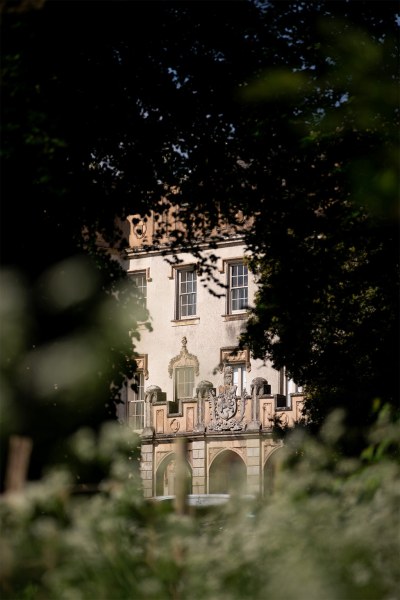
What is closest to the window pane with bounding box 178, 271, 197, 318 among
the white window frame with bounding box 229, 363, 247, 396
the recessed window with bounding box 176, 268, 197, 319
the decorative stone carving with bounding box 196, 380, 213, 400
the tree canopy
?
the recessed window with bounding box 176, 268, 197, 319

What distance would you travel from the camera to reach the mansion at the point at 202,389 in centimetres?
4297

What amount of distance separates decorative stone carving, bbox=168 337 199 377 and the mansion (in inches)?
1.7

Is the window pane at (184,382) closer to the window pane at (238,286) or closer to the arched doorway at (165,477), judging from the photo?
the arched doorway at (165,477)

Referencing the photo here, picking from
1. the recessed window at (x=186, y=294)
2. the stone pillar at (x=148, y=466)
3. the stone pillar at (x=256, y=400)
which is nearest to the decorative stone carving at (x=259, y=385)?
the stone pillar at (x=256, y=400)

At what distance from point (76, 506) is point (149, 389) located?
134 feet

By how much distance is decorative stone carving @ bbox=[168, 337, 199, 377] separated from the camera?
157ft

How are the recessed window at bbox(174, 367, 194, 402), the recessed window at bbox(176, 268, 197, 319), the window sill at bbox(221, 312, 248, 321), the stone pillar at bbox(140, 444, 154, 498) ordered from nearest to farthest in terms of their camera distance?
the stone pillar at bbox(140, 444, 154, 498) < the window sill at bbox(221, 312, 248, 321) < the recessed window at bbox(174, 367, 194, 402) < the recessed window at bbox(176, 268, 197, 319)

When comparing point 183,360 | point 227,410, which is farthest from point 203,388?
point 183,360

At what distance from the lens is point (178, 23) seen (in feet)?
54.3

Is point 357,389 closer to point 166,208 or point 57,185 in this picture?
point 166,208

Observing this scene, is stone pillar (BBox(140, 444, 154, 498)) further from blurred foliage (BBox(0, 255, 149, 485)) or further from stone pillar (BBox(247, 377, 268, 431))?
blurred foliage (BBox(0, 255, 149, 485))

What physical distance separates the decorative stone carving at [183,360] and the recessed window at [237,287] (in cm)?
260

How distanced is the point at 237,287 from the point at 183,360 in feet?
13.2

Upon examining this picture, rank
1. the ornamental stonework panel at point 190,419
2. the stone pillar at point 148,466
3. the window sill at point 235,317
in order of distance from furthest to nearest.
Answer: the window sill at point 235,317
the stone pillar at point 148,466
the ornamental stonework panel at point 190,419
